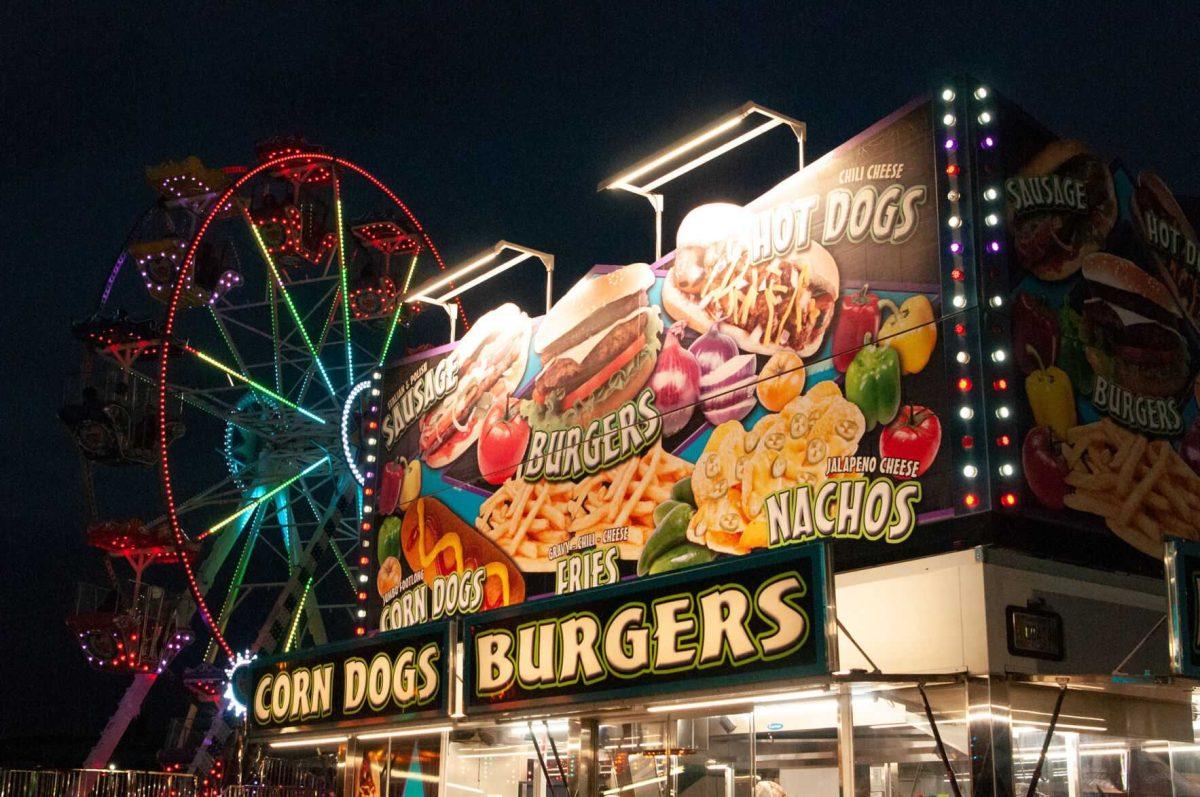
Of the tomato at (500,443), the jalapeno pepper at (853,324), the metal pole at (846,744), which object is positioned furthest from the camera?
the tomato at (500,443)

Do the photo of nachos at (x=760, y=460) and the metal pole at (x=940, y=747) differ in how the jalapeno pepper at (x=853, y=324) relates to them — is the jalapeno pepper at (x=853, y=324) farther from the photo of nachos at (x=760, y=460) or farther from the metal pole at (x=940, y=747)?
the metal pole at (x=940, y=747)

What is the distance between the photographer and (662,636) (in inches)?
398

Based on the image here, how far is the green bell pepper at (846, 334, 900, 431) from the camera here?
35.7 ft

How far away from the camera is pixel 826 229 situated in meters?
11.9

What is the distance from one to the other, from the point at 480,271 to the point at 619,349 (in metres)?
3.38

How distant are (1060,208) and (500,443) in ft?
21.3

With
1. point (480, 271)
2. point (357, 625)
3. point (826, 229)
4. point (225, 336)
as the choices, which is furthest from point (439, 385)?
point (225, 336)

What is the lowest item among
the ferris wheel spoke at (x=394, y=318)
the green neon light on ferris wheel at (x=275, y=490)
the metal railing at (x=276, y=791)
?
the metal railing at (x=276, y=791)

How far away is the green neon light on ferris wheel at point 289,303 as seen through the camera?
28.0 m

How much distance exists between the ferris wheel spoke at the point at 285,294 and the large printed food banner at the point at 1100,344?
19200mm

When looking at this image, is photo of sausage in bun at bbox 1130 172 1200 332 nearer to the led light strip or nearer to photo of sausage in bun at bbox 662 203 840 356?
photo of sausage in bun at bbox 662 203 840 356

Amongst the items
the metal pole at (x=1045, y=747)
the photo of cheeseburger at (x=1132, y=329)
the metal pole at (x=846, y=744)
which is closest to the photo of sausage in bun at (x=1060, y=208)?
the photo of cheeseburger at (x=1132, y=329)

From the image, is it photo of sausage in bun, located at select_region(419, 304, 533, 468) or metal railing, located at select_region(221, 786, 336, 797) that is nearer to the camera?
photo of sausage in bun, located at select_region(419, 304, 533, 468)

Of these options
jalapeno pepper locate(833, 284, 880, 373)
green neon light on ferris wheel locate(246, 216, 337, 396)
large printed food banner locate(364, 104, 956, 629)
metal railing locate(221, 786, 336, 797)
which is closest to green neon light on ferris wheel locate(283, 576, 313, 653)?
green neon light on ferris wheel locate(246, 216, 337, 396)
